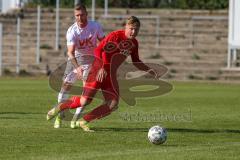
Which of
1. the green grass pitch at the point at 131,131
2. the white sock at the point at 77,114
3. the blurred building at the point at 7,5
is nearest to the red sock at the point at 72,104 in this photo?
the white sock at the point at 77,114

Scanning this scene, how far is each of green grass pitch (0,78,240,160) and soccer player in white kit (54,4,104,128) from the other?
2.91ft

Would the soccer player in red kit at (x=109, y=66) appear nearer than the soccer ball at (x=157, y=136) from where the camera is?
No

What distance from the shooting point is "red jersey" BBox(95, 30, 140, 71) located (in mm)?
15602

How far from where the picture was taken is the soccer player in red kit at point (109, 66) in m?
15.6

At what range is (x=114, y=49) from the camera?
15.7 meters

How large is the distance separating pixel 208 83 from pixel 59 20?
1150 cm

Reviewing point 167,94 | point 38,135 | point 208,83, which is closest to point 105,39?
point 38,135

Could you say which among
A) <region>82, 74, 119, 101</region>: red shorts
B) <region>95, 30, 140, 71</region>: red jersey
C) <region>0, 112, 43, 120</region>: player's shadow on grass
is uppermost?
<region>95, 30, 140, 71</region>: red jersey

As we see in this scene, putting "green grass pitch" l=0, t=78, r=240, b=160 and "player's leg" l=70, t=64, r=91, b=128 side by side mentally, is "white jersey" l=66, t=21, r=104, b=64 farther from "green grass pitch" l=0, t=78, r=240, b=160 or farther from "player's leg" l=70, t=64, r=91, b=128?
"green grass pitch" l=0, t=78, r=240, b=160

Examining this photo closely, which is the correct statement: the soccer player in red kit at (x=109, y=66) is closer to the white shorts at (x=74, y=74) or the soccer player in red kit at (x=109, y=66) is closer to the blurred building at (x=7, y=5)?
the white shorts at (x=74, y=74)

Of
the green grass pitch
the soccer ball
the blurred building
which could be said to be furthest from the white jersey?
the blurred building

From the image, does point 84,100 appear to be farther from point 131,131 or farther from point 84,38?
point 84,38

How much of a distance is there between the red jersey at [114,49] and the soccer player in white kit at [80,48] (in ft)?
2.24

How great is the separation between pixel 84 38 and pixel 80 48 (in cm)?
24
